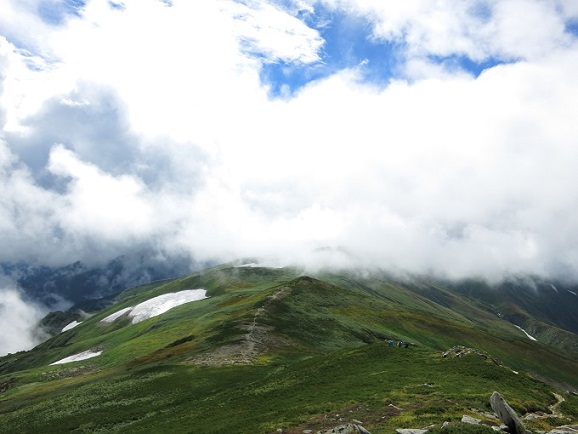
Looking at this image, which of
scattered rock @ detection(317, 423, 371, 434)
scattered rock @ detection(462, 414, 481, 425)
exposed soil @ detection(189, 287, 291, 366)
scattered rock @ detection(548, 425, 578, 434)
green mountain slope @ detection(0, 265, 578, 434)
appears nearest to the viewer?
scattered rock @ detection(317, 423, 371, 434)

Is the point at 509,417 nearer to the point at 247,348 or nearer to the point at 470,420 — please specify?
the point at 470,420

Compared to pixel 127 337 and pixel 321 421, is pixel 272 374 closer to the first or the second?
pixel 321 421

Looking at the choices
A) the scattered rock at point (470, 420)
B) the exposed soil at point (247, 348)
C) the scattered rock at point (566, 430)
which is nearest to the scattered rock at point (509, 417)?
the scattered rock at point (470, 420)

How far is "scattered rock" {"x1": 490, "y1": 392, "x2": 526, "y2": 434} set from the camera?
34.0 meters

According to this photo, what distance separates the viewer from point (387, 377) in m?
60.0

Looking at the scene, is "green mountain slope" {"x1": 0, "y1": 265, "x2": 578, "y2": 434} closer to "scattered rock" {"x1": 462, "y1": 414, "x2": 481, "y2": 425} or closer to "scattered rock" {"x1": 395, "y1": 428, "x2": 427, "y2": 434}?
"scattered rock" {"x1": 462, "y1": 414, "x2": 481, "y2": 425}

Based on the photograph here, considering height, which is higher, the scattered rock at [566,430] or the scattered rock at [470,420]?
the scattered rock at [470,420]

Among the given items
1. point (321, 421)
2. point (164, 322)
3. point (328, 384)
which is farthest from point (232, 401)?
point (164, 322)

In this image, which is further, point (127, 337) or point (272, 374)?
point (127, 337)

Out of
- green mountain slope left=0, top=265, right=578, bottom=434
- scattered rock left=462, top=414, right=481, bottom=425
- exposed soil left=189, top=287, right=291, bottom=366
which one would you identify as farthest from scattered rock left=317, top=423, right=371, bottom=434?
exposed soil left=189, top=287, right=291, bottom=366

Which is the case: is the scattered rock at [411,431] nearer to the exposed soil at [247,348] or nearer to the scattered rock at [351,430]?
the scattered rock at [351,430]

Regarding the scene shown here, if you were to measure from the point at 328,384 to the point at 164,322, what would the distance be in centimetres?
11783

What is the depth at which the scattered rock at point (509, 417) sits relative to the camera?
3403cm

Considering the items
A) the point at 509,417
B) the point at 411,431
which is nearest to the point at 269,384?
the point at 411,431
